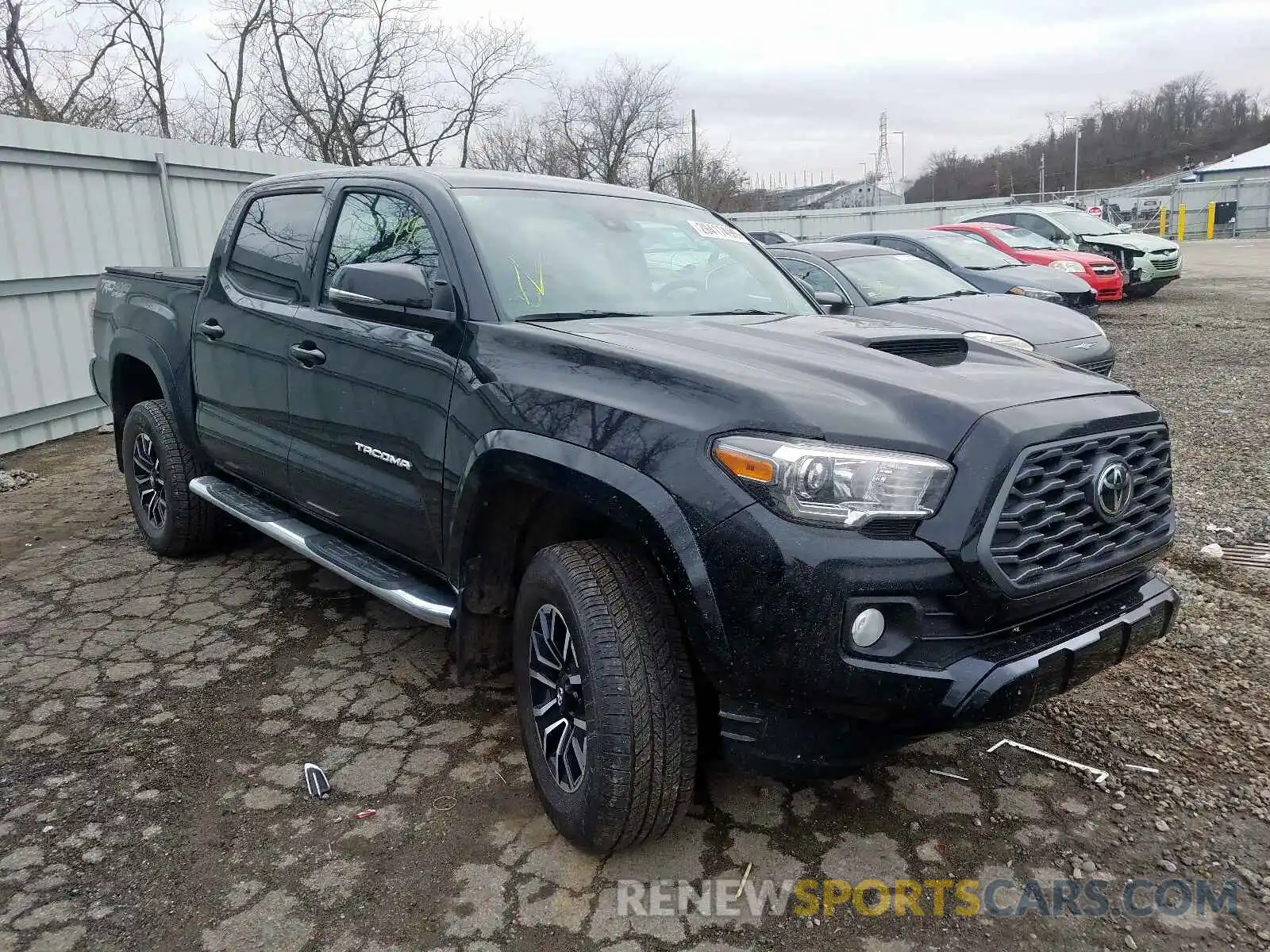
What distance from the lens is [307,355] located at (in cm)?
353

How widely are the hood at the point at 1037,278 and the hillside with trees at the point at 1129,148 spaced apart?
86.1 metres

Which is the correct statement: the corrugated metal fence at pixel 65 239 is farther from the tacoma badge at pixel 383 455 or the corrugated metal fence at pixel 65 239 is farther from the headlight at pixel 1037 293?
the headlight at pixel 1037 293

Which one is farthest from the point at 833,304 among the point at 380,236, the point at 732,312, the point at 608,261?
the point at 380,236

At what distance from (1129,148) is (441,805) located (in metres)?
113

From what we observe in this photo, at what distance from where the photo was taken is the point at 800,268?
27.5 ft

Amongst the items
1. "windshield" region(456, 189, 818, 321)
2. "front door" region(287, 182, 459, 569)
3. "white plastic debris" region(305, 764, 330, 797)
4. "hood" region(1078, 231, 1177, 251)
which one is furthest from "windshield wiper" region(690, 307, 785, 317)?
"hood" region(1078, 231, 1177, 251)

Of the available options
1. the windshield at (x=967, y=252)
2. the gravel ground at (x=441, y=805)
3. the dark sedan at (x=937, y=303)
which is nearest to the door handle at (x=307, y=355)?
the gravel ground at (x=441, y=805)

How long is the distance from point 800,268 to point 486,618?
242 inches

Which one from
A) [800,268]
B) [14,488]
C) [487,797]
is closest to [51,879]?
[487,797]

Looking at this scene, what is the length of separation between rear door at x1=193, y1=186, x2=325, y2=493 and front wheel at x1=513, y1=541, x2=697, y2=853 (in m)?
1.82

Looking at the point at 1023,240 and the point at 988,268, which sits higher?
the point at 1023,240

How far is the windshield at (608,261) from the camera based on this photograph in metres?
3.06

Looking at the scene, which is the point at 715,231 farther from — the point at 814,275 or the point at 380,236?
the point at 814,275

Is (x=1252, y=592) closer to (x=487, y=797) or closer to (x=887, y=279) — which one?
(x=487, y=797)
